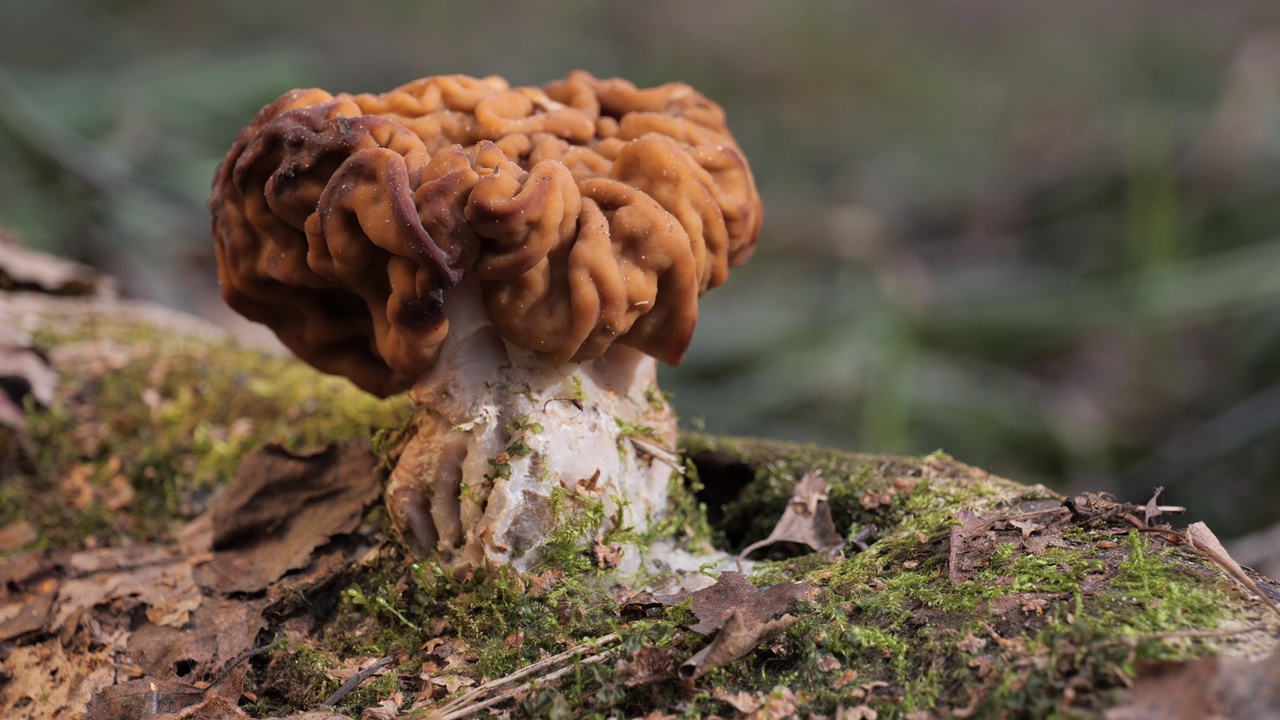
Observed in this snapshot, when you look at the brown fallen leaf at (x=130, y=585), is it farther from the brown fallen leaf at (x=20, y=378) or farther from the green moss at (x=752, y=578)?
the brown fallen leaf at (x=20, y=378)

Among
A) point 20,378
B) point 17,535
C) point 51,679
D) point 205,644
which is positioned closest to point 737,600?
point 205,644

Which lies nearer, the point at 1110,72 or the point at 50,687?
the point at 50,687

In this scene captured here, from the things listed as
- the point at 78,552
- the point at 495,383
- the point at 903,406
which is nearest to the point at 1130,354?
the point at 903,406

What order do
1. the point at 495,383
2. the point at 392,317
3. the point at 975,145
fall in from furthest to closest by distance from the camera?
the point at 975,145 → the point at 495,383 → the point at 392,317

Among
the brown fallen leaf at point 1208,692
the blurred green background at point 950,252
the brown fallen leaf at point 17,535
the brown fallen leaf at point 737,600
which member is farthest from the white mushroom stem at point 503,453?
the blurred green background at point 950,252

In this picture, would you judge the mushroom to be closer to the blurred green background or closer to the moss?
the moss

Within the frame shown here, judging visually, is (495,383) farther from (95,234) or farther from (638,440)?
(95,234)

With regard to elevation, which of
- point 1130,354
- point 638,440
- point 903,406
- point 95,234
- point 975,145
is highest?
point 975,145
